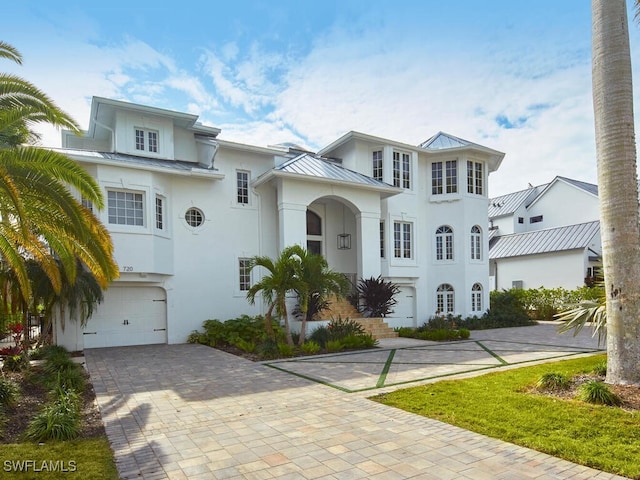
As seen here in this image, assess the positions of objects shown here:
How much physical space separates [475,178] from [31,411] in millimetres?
18780

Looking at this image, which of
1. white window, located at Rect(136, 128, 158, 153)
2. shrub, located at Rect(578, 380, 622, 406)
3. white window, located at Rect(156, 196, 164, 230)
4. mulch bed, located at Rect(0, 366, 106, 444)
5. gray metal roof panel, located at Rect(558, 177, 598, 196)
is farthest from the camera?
gray metal roof panel, located at Rect(558, 177, 598, 196)

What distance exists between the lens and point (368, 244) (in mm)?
17594

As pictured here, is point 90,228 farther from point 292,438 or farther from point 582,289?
point 582,289

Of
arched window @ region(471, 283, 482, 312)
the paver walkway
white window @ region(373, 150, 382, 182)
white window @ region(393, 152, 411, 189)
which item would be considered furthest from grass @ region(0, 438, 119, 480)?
arched window @ region(471, 283, 482, 312)

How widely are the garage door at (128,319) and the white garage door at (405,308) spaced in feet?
31.6

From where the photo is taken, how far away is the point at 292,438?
5.43m

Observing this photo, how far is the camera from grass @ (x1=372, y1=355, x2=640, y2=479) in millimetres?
4699

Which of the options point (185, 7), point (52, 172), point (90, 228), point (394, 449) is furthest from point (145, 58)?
point (394, 449)

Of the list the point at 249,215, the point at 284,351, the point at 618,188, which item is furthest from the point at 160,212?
the point at 618,188

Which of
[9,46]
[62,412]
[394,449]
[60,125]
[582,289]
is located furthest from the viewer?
[582,289]

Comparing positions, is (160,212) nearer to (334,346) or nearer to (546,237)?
(334,346)

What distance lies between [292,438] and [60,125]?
7.27 meters

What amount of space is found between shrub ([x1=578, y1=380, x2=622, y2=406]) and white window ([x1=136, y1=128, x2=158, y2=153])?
1518 centimetres

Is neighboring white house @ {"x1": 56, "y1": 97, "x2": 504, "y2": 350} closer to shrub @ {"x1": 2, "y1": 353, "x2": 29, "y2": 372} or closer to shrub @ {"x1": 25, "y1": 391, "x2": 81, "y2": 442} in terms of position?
shrub @ {"x1": 2, "y1": 353, "x2": 29, "y2": 372}
